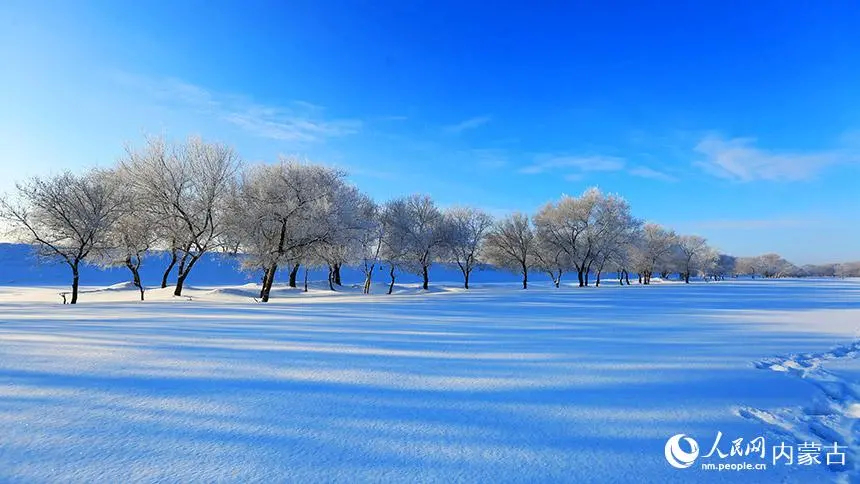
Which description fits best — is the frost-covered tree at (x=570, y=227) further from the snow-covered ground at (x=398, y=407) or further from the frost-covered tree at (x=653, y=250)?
Answer: the snow-covered ground at (x=398, y=407)

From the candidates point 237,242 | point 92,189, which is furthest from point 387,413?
point 92,189

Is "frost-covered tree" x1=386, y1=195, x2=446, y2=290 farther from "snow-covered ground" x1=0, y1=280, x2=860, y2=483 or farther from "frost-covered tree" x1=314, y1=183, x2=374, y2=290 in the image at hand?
"snow-covered ground" x1=0, y1=280, x2=860, y2=483

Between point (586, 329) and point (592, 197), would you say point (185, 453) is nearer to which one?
point (586, 329)

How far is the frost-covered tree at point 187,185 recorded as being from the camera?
26188 millimetres

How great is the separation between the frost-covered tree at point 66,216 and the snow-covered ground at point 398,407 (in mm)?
20008

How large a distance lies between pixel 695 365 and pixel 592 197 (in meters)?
48.3

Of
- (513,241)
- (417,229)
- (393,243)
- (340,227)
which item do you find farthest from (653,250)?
(340,227)

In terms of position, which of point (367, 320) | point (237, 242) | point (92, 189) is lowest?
point (367, 320)

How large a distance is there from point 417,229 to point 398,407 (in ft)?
136

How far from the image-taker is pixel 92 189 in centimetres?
2662

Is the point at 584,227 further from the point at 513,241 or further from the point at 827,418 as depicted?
the point at 827,418

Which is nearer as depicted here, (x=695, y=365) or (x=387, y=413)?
(x=387, y=413)

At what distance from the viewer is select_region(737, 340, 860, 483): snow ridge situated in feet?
12.6

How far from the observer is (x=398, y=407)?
4527 millimetres
